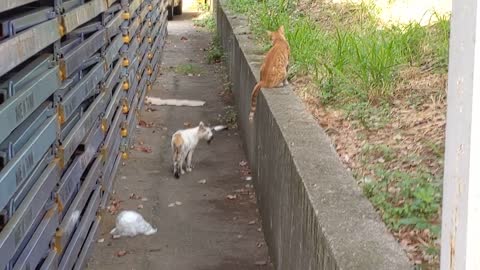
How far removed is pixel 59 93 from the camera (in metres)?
4.78

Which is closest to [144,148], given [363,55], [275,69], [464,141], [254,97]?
[254,97]

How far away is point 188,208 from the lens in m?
7.30

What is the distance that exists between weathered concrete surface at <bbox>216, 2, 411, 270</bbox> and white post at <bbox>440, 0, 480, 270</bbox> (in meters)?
1.41

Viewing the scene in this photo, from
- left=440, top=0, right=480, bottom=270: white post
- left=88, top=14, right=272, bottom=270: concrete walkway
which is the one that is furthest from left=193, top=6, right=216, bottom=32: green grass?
left=440, top=0, right=480, bottom=270: white post

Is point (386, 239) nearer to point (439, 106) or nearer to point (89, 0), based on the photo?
point (439, 106)

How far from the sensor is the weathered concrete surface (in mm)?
3514

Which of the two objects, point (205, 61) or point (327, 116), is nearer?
point (327, 116)

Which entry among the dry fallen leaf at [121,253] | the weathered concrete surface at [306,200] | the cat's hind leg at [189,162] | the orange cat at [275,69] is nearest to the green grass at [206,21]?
the cat's hind leg at [189,162]

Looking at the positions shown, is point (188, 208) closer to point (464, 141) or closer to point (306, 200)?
point (306, 200)

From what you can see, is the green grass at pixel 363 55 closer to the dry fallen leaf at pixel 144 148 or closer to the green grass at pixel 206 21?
the dry fallen leaf at pixel 144 148

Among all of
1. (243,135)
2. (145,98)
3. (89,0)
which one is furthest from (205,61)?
(89,0)

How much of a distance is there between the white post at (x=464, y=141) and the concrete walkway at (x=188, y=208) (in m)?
4.12

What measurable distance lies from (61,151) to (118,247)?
67.0 inches

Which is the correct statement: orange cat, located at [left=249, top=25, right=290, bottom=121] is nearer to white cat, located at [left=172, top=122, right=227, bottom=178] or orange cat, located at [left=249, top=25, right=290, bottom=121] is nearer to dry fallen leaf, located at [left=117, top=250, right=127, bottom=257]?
white cat, located at [left=172, top=122, right=227, bottom=178]
